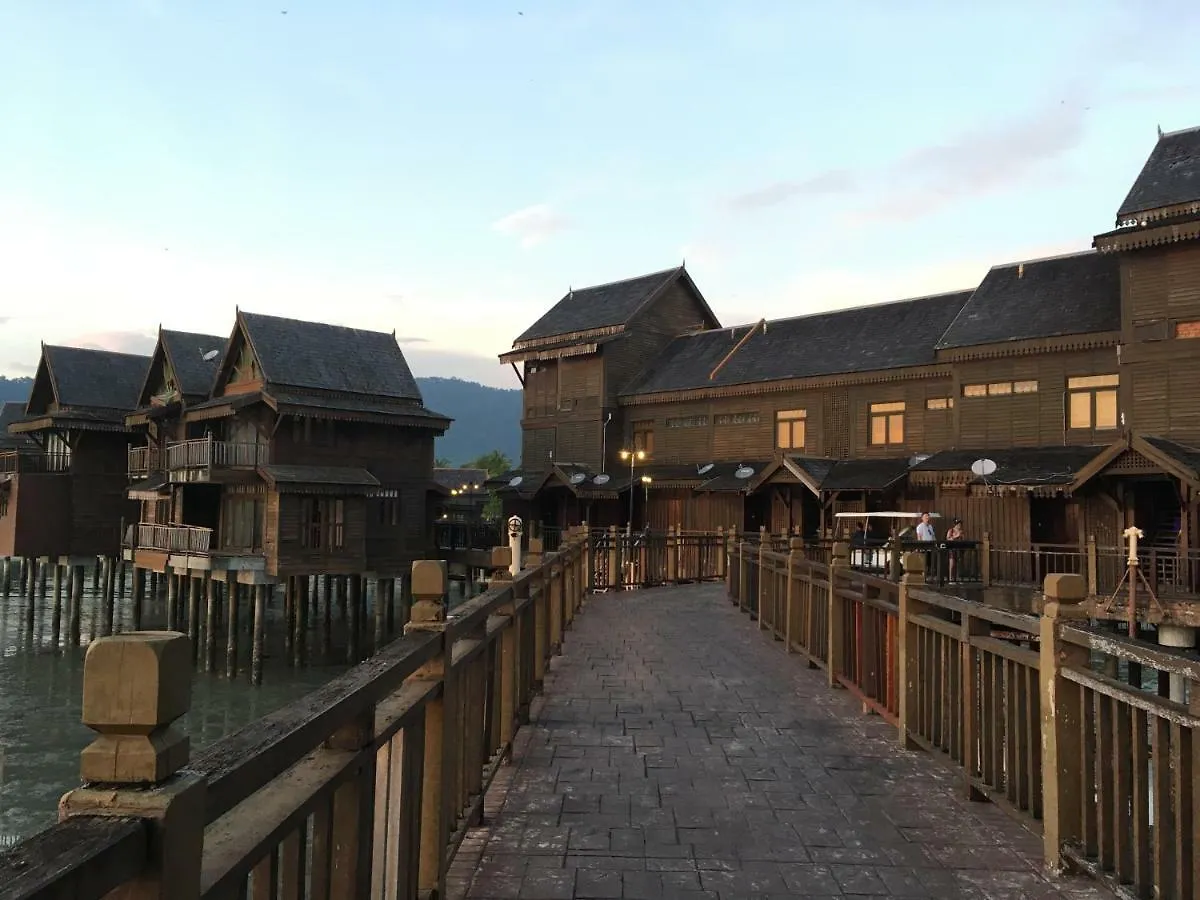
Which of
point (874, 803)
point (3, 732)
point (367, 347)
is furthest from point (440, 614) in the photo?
point (367, 347)

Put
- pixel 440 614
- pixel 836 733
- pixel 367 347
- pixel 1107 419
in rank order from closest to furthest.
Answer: pixel 440 614, pixel 836 733, pixel 1107 419, pixel 367 347

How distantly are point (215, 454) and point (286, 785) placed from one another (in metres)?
26.8

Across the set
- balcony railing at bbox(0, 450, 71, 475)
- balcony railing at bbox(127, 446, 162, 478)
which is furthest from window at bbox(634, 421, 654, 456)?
balcony railing at bbox(0, 450, 71, 475)

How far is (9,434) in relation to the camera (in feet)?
142

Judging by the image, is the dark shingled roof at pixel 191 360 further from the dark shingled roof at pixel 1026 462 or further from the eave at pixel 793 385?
the dark shingled roof at pixel 1026 462

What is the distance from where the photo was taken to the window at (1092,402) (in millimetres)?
23906

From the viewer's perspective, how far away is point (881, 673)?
7562mm

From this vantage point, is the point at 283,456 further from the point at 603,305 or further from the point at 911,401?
the point at 911,401

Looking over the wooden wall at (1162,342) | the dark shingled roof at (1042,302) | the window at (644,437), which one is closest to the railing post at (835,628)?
the wooden wall at (1162,342)

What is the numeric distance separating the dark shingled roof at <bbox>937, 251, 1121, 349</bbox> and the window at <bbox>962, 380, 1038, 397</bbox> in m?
1.36

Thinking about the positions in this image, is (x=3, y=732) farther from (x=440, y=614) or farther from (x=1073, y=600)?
(x=1073, y=600)

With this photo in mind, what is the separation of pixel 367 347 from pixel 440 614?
29.9m

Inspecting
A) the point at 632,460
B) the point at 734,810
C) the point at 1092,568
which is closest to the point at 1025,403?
the point at 1092,568

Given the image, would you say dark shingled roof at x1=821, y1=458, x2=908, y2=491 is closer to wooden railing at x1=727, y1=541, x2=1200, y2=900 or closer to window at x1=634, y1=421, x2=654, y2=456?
window at x1=634, y1=421, x2=654, y2=456
